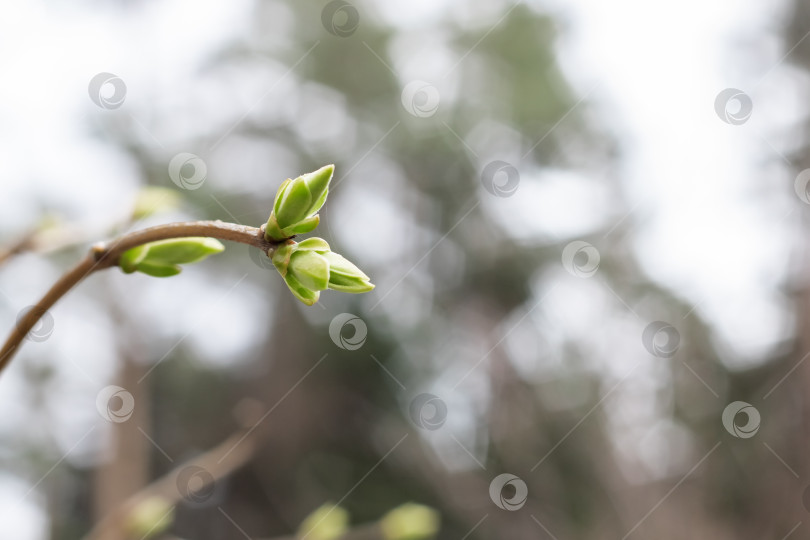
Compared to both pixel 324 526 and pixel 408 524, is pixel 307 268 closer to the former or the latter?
pixel 324 526

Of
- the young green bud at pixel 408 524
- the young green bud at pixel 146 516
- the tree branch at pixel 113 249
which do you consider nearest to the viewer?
the tree branch at pixel 113 249

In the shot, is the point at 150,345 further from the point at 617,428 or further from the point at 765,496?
the point at 765,496

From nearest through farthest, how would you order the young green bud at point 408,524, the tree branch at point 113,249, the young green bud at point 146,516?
the tree branch at point 113,249 < the young green bud at point 146,516 < the young green bud at point 408,524

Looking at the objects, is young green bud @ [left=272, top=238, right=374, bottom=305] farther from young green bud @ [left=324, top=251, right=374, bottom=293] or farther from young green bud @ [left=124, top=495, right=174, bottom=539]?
young green bud @ [left=124, top=495, right=174, bottom=539]

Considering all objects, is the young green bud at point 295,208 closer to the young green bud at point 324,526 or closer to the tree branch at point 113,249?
the tree branch at point 113,249

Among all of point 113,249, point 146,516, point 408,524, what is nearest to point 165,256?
point 113,249

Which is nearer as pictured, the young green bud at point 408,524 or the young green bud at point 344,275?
the young green bud at point 344,275

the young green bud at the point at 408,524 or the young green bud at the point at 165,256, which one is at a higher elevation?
the young green bud at the point at 165,256

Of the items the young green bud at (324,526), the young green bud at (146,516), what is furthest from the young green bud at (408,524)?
the young green bud at (146,516)
